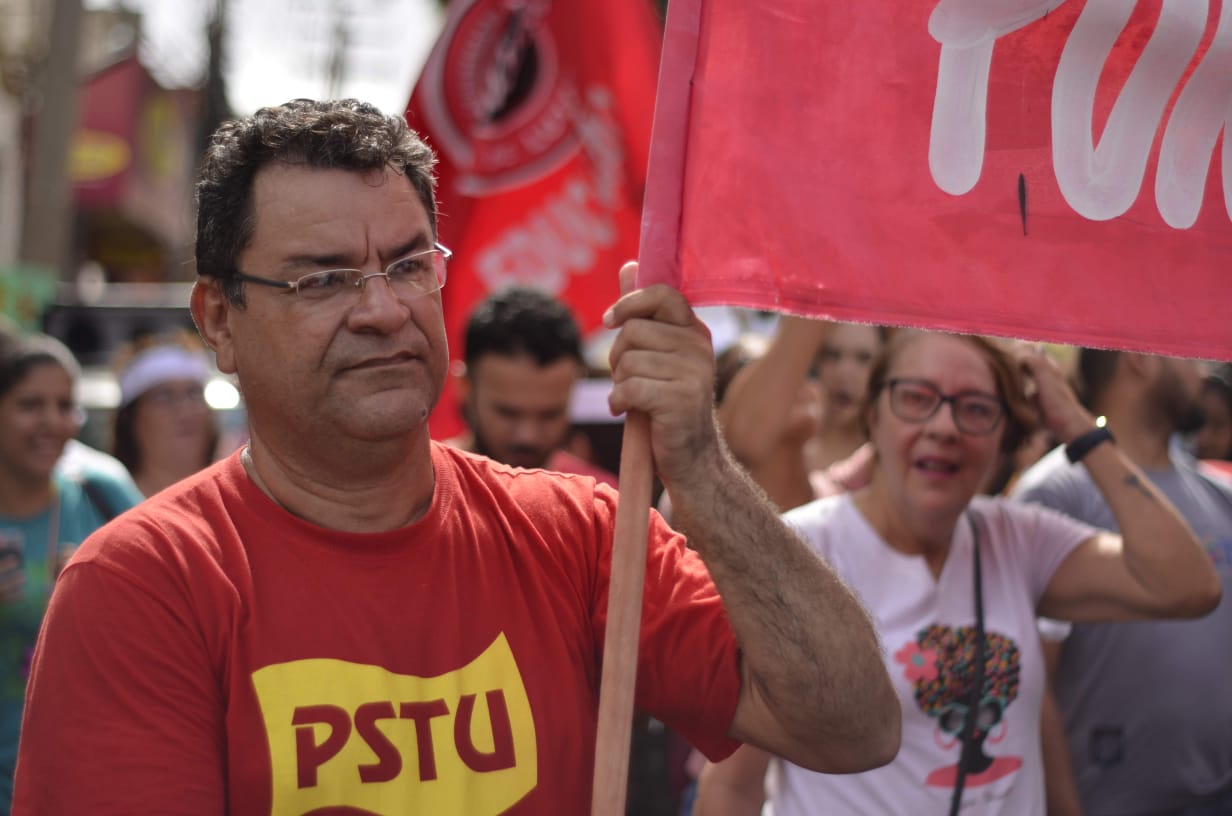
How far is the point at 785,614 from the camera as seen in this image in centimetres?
187

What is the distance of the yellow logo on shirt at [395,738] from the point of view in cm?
175

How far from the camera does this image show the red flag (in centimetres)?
539

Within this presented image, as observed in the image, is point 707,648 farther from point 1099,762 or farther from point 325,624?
point 1099,762

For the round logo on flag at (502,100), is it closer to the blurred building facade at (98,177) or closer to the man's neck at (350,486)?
the man's neck at (350,486)

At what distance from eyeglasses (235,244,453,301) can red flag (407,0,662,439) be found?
3.34 metres

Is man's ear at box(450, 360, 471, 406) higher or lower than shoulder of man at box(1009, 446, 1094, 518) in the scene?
higher

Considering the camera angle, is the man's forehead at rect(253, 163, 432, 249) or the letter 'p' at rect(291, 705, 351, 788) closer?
the letter 'p' at rect(291, 705, 351, 788)

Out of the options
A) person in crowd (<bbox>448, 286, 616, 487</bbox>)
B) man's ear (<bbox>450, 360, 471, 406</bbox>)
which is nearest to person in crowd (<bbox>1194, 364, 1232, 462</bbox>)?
man's ear (<bbox>450, 360, 471, 406</bbox>)

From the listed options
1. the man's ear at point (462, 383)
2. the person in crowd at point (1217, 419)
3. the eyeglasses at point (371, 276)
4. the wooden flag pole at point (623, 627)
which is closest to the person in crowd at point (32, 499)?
the man's ear at point (462, 383)

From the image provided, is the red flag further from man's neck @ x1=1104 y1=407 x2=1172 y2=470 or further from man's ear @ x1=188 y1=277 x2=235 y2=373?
man's ear @ x1=188 y1=277 x2=235 y2=373

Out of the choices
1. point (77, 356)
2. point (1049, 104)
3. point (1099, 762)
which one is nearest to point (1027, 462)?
point (1099, 762)

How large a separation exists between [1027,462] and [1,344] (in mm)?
3792

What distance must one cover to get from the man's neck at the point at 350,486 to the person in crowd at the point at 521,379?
6.93 ft

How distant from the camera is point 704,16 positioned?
1.86 m
